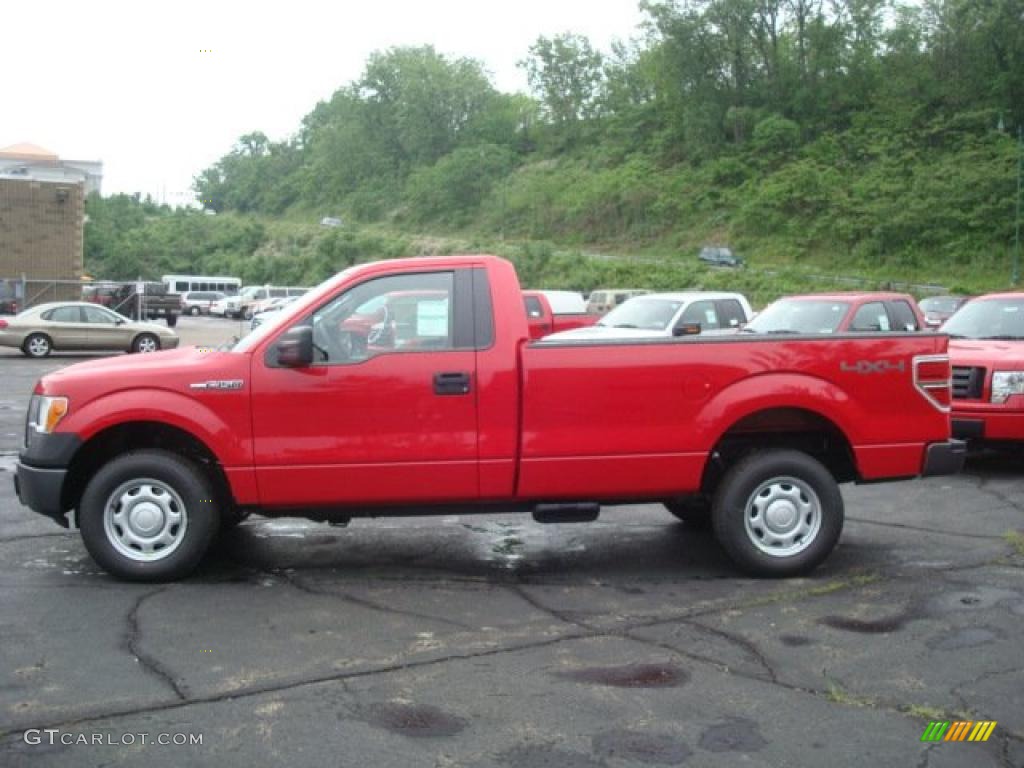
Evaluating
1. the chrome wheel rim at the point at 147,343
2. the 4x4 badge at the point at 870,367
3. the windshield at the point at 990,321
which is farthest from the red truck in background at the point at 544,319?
the 4x4 badge at the point at 870,367

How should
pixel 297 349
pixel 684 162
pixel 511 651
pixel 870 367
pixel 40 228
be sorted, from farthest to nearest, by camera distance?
pixel 684 162, pixel 40 228, pixel 870 367, pixel 297 349, pixel 511 651

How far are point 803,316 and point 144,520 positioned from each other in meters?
10.6

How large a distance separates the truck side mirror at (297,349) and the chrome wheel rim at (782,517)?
9.22ft

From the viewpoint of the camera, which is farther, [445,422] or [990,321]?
[990,321]

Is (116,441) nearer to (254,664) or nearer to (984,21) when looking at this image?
(254,664)

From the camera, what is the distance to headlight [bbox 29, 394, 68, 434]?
6.79 meters

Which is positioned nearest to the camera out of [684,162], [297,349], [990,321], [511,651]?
[511,651]

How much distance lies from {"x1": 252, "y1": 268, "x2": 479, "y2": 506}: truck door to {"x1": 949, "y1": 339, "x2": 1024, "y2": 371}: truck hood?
566cm

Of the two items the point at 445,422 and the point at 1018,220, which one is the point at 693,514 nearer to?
the point at 445,422

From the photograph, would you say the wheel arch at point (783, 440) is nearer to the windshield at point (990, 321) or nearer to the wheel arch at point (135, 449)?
the wheel arch at point (135, 449)

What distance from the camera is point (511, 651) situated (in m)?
5.60

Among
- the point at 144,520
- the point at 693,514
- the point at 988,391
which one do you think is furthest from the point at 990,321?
the point at 144,520

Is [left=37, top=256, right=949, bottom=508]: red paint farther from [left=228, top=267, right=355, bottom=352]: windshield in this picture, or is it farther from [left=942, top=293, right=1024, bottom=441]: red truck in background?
[left=942, top=293, right=1024, bottom=441]: red truck in background

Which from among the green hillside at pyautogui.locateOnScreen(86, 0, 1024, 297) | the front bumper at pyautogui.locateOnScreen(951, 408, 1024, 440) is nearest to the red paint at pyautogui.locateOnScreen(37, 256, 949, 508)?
the front bumper at pyautogui.locateOnScreen(951, 408, 1024, 440)
